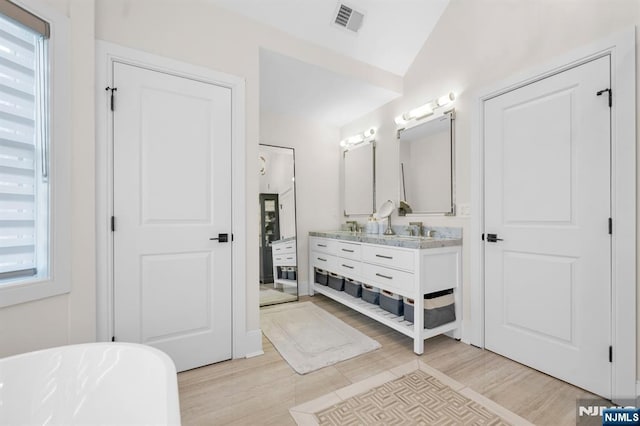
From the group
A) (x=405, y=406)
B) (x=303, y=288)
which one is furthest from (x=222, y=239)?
(x=303, y=288)

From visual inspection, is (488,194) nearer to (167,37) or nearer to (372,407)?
(372,407)

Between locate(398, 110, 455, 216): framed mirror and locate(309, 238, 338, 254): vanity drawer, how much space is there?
832 mm

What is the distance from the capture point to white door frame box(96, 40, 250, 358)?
1711 millimetres

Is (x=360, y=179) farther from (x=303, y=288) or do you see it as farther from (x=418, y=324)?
(x=418, y=324)

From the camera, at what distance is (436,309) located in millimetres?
2254

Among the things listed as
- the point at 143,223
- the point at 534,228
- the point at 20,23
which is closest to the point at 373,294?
the point at 534,228

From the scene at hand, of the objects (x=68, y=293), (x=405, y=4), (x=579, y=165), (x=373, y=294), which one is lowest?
(x=373, y=294)

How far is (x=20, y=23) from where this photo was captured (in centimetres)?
133

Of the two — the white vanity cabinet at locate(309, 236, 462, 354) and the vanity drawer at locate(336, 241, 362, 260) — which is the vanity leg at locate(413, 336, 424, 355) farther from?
the vanity drawer at locate(336, 241, 362, 260)

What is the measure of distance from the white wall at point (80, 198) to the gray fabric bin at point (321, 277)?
7.53 ft

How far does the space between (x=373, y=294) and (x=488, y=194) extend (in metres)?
1.35

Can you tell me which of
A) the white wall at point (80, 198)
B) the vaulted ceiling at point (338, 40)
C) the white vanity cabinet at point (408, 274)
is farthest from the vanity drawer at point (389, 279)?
the white wall at point (80, 198)

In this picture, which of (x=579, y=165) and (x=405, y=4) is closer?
(x=579, y=165)

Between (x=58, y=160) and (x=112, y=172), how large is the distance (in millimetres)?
300
